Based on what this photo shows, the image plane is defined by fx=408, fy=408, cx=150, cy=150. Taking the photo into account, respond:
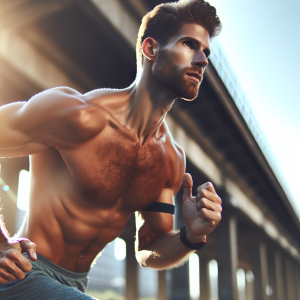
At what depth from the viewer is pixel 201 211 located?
2.88 metres

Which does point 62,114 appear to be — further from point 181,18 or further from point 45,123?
point 181,18

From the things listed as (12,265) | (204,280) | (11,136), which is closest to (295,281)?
(204,280)

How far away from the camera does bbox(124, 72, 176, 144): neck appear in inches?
131

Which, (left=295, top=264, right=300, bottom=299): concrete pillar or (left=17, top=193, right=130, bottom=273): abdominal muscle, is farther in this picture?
(left=295, top=264, right=300, bottom=299): concrete pillar

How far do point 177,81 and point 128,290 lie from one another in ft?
90.4

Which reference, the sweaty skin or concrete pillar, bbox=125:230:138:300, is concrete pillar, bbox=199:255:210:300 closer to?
concrete pillar, bbox=125:230:138:300

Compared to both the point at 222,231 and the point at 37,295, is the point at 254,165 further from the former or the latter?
the point at 37,295

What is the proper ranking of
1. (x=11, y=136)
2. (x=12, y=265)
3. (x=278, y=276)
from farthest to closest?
(x=278, y=276)
(x=11, y=136)
(x=12, y=265)

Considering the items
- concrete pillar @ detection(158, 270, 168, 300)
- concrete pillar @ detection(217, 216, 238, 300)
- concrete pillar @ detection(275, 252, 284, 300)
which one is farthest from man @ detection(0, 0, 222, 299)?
concrete pillar @ detection(275, 252, 284, 300)

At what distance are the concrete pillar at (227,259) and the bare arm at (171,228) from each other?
17.3m

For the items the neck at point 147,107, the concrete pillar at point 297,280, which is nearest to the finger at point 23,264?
the neck at point 147,107

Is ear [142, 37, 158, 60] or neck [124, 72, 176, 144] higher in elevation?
ear [142, 37, 158, 60]

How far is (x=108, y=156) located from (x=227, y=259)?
1929cm

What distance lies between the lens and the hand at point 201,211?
290 cm
